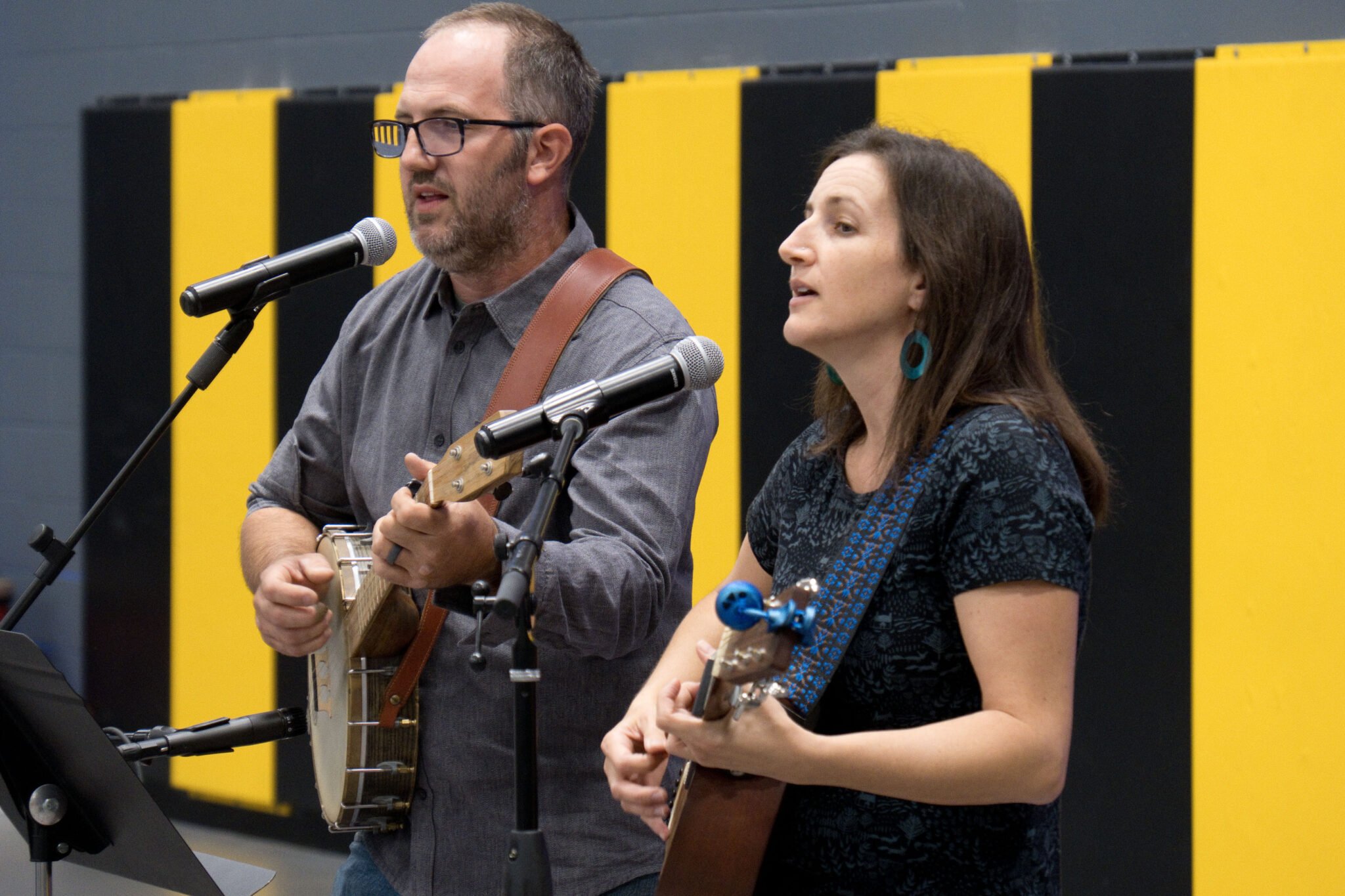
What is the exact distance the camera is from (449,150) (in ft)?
6.34

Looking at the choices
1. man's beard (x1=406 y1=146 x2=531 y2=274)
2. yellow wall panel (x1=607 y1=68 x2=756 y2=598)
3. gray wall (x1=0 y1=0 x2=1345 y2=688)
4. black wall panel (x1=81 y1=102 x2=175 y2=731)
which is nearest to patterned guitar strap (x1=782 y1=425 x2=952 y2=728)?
man's beard (x1=406 y1=146 x2=531 y2=274)

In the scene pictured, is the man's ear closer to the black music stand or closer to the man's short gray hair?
the man's short gray hair

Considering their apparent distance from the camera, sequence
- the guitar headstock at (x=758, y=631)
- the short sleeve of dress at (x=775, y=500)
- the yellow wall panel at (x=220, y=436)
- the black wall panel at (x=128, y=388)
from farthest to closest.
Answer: the black wall panel at (x=128, y=388), the yellow wall panel at (x=220, y=436), the short sleeve of dress at (x=775, y=500), the guitar headstock at (x=758, y=631)

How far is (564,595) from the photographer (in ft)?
5.40

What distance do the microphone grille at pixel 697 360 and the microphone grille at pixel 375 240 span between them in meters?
0.54

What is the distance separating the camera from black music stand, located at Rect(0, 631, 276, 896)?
5.32ft

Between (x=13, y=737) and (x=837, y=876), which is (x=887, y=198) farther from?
(x=13, y=737)

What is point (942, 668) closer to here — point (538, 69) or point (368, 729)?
point (368, 729)

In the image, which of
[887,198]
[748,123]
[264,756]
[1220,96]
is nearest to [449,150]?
[887,198]

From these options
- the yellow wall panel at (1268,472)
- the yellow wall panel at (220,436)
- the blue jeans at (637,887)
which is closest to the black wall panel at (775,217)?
the yellow wall panel at (1268,472)

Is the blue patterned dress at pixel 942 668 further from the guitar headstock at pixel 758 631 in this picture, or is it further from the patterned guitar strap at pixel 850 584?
the guitar headstock at pixel 758 631

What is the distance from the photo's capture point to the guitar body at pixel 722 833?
4.65 ft

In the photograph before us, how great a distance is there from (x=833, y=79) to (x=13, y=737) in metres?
2.17

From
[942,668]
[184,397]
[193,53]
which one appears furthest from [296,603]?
[193,53]
